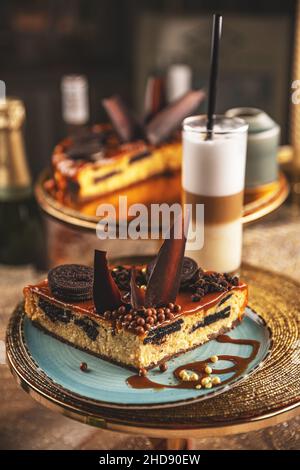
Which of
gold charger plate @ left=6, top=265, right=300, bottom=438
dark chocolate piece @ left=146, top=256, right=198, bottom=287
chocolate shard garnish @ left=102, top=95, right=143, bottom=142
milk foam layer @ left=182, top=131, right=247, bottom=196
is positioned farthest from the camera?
chocolate shard garnish @ left=102, top=95, right=143, bottom=142

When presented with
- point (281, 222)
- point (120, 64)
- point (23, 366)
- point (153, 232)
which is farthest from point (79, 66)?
point (23, 366)

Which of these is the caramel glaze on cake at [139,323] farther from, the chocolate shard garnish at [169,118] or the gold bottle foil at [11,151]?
the chocolate shard garnish at [169,118]

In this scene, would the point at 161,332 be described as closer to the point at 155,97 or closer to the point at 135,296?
the point at 135,296

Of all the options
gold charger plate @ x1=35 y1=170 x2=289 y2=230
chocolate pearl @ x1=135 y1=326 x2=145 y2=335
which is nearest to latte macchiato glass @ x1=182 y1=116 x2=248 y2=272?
gold charger plate @ x1=35 y1=170 x2=289 y2=230

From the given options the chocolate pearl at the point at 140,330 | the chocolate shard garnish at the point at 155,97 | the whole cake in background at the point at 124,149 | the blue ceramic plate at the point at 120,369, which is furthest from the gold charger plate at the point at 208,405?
the chocolate shard garnish at the point at 155,97

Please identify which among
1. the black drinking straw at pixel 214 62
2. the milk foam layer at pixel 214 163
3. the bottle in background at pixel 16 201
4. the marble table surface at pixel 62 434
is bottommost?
the marble table surface at pixel 62 434

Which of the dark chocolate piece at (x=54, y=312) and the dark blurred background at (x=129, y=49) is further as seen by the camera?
the dark blurred background at (x=129, y=49)
